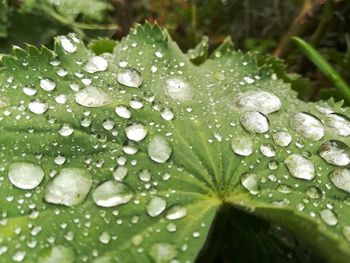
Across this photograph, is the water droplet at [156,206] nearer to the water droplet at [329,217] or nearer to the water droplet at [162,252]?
the water droplet at [162,252]

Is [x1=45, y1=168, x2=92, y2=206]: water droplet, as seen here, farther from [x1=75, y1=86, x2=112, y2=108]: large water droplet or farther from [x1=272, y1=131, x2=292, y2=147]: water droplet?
[x1=272, y1=131, x2=292, y2=147]: water droplet

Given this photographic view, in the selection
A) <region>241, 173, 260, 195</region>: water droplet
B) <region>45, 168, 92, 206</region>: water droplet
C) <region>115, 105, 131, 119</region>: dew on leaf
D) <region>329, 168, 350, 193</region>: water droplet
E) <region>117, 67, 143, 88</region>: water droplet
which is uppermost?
<region>329, 168, 350, 193</region>: water droplet

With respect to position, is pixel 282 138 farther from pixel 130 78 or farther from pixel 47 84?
pixel 47 84

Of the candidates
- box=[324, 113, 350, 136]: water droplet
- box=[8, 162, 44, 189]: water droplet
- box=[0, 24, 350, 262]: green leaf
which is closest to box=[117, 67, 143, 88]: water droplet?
box=[0, 24, 350, 262]: green leaf

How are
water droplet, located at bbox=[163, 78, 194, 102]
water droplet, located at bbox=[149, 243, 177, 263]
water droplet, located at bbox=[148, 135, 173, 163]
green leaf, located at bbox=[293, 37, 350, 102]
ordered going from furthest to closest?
green leaf, located at bbox=[293, 37, 350, 102]
water droplet, located at bbox=[163, 78, 194, 102]
water droplet, located at bbox=[148, 135, 173, 163]
water droplet, located at bbox=[149, 243, 177, 263]

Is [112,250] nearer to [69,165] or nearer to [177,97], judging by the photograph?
[69,165]

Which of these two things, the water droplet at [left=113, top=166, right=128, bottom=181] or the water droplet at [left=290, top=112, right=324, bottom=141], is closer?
the water droplet at [left=113, top=166, right=128, bottom=181]
